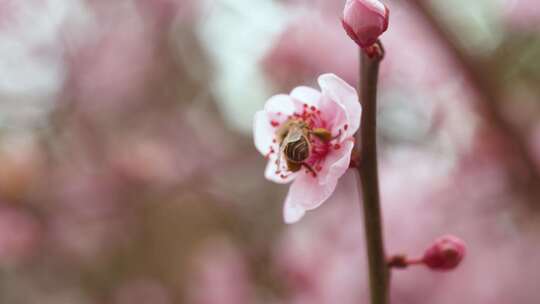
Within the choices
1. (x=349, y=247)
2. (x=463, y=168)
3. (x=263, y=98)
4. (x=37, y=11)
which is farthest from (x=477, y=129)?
(x=37, y=11)

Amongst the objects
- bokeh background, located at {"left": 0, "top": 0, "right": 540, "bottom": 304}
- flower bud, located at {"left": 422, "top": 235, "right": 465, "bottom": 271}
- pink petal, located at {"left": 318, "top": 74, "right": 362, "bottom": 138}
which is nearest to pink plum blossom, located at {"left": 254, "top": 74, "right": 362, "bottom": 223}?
pink petal, located at {"left": 318, "top": 74, "right": 362, "bottom": 138}

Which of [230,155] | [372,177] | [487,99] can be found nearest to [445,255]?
[372,177]

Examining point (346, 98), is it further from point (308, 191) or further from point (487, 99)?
point (487, 99)

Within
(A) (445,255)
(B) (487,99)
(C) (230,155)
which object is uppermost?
(C) (230,155)

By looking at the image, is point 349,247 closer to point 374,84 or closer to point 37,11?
point 374,84

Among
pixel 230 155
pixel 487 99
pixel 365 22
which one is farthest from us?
pixel 230 155

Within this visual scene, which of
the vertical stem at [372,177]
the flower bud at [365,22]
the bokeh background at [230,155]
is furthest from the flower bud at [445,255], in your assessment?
the bokeh background at [230,155]

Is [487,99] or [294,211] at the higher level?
[487,99]
